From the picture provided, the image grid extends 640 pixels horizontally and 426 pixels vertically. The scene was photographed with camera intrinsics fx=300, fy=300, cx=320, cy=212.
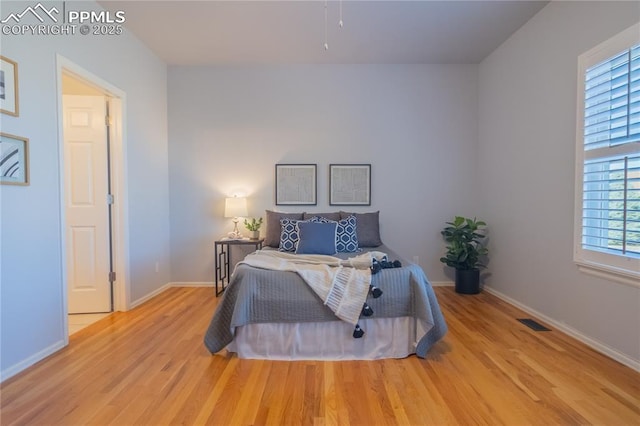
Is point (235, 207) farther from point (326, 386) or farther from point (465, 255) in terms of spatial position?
point (465, 255)

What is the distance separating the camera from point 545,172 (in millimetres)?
2809

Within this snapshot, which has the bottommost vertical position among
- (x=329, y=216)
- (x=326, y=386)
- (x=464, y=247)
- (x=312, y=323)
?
(x=326, y=386)

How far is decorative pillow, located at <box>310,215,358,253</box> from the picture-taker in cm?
326

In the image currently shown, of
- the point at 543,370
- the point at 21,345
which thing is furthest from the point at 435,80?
the point at 21,345

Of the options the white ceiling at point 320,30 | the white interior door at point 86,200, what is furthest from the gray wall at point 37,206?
the white ceiling at point 320,30

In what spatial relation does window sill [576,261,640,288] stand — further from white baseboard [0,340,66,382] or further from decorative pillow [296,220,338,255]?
white baseboard [0,340,66,382]

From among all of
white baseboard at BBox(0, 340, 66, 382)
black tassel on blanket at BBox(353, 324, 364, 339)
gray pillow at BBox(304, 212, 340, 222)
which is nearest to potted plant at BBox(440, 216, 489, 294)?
gray pillow at BBox(304, 212, 340, 222)

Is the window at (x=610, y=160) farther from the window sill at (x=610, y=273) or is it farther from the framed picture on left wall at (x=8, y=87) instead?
the framed picture on left wall at (x=8, y=87)

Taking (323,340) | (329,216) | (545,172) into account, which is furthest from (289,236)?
(545,172)

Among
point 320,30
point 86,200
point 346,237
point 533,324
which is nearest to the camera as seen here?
point 533,324

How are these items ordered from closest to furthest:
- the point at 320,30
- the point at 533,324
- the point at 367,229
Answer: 1. the point at 533,324
2. the point at 320,30
3. the point at 367,229

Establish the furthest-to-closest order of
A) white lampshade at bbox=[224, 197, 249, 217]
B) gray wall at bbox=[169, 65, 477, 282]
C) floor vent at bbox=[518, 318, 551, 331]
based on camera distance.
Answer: gray wall at bbox=[169, 65, 477, 282], white lampshade at bbox=[224, 197, 249, 217], floor vent at bbox=[518, 318, 551, 331]

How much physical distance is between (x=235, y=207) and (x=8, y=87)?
2204 millimetres

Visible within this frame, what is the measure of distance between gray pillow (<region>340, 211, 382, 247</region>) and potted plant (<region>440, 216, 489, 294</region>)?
91 centimetres
